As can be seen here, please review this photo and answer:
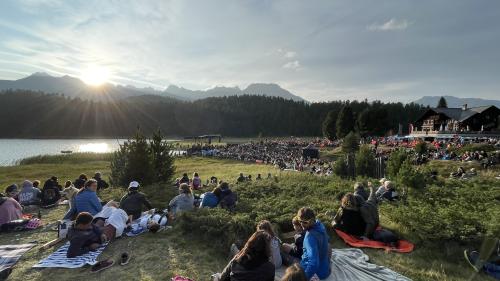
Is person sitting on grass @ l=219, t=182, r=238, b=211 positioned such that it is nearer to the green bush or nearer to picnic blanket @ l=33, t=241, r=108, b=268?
picnic blanket @ l=33, t=241, r=108, b=268

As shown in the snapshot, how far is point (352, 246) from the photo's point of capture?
8.30 metres

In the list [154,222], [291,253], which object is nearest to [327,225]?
[291,253]

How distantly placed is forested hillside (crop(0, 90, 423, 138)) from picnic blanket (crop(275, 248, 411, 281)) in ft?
413

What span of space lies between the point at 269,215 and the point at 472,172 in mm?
18151

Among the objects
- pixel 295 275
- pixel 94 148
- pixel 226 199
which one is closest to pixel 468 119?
pixel 226 199

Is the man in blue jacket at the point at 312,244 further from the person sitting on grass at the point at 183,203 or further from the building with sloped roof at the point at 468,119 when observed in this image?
the building with sloped roof at the point at 468,119

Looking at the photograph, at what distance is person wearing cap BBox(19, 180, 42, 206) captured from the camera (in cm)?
1394

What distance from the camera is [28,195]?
14055mm

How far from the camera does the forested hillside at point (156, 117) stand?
→ 147m

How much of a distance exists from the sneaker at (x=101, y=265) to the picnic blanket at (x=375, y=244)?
592 cm

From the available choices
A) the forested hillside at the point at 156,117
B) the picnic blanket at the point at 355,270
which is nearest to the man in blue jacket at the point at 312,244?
the picnic blanket at the point at 355,270

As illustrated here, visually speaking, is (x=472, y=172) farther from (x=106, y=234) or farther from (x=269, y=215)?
(x=106, y=234)

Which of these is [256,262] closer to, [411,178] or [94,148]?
[411,178]

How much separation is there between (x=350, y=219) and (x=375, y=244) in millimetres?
871
